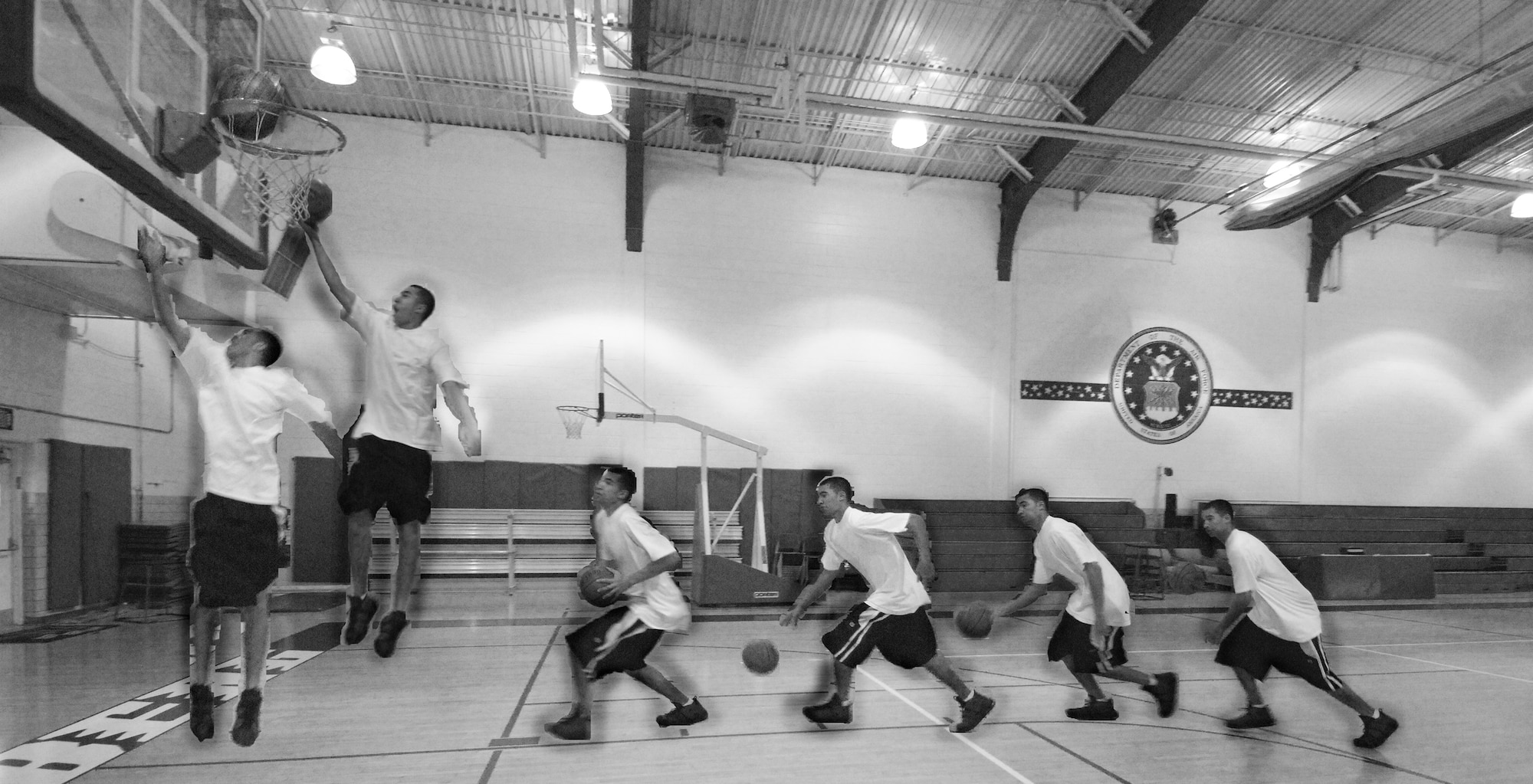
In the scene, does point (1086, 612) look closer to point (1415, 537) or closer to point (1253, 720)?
point (1253, 720)

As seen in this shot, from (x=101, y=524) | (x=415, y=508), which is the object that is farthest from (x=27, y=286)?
(x=415, y=508)

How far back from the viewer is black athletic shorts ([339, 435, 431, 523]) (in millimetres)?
3648

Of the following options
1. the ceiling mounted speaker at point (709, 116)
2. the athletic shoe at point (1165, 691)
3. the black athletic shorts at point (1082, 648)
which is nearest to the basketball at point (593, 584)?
the black athletic shorts at point (1082, 648)

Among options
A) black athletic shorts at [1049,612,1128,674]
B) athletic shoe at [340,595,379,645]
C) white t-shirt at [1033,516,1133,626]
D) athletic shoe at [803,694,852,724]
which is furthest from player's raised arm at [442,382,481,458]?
black athletic shorts at [1049,612,1128,674]

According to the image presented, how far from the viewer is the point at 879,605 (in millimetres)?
4945

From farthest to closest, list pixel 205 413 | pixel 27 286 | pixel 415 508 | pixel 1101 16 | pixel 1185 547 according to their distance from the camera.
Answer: pixel 1185 547
pixel 1101 16
pixel 27 286
pixel 415 508
pixel 205 413

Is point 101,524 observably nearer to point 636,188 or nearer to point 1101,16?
point 636,188

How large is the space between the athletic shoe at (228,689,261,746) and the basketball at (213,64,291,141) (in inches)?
98.3

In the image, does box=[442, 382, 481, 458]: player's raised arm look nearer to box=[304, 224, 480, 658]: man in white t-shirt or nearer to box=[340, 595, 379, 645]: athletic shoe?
box=[304, 224, 480, 658]: man in white t-shirt

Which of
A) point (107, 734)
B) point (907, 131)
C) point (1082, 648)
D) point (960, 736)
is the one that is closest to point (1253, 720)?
point (1082, 648)

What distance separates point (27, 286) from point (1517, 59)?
15.9 m

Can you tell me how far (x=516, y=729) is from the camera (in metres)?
4.99

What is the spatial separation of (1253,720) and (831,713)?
104 inches

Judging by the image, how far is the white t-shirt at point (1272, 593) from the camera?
494 cm
